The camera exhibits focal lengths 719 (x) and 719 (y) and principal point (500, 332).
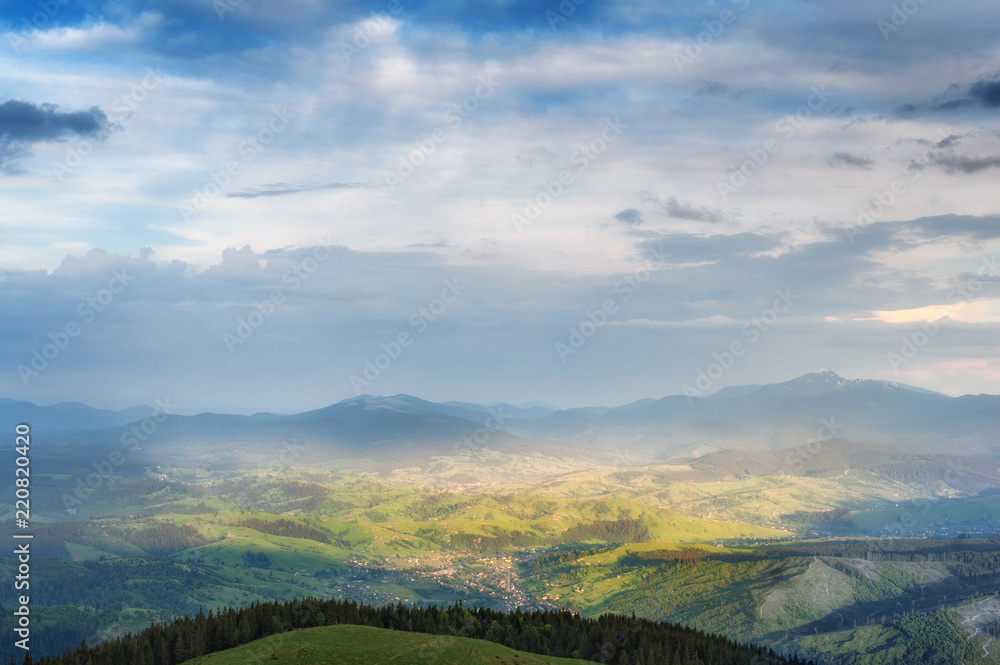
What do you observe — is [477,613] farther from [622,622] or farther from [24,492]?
[24,492]

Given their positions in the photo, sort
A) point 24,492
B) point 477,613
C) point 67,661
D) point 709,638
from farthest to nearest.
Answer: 1. point 709,638
2. point 477,613
3. point 67,661
4. point 24,492

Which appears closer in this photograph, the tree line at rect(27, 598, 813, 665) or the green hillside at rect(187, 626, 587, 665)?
the green hillside at rect(187, 626, 587, 665)

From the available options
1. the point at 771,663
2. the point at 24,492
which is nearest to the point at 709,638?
the point at 771,663

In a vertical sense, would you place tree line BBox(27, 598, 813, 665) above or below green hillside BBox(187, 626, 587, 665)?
below

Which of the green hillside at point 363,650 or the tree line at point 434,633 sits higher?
the green hillside at point 363,650

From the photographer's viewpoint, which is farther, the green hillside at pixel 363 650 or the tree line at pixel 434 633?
the tree line at pixel 434 633

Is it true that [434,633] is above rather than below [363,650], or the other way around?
below

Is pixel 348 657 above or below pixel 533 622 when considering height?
above

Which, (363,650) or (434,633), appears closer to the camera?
(363,650)
